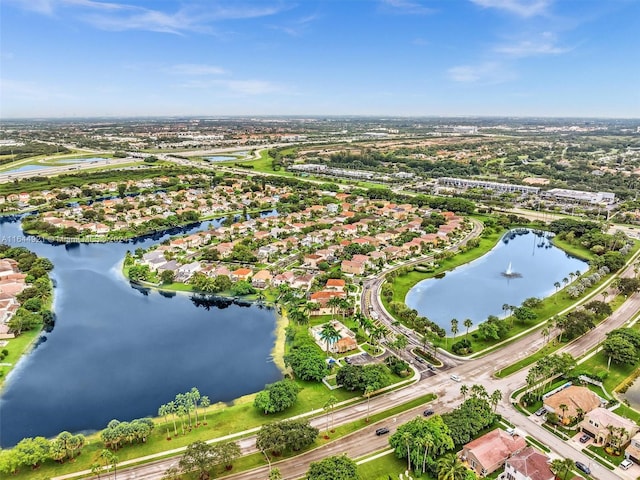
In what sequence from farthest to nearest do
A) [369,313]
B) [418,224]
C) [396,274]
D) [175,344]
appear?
[418,224]
[396,274]
[369,313]
[175,344]

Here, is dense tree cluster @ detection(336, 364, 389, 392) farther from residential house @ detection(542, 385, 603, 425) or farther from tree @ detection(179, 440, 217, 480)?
residential house @ detection(542, 385, 603, 425)

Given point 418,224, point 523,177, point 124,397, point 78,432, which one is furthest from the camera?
point 523,177

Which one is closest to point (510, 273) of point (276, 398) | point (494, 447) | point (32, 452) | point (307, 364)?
point (307, 364)

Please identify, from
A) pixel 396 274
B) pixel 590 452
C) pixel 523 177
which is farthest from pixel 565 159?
pixel 590 452

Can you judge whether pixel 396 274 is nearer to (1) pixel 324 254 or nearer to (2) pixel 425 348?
(1) pixel 324 254

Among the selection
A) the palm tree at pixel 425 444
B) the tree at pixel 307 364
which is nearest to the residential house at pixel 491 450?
the palm tree at pixel 425 444

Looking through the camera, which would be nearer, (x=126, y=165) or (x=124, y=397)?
(x=124, y=397)

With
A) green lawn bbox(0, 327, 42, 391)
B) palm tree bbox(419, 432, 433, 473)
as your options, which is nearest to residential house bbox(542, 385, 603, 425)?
palm tree bbox(419, 432, 433, 473)
